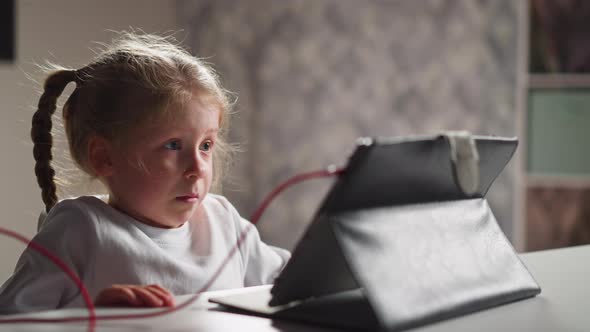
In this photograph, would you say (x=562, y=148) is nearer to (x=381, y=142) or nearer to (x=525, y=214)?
(x=525, y=214)

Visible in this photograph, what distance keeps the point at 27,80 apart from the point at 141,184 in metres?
1.94

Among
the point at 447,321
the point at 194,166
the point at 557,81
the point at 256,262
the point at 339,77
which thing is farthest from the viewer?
the point at 339,77

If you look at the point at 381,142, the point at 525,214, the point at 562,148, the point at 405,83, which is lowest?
the point at 525,214

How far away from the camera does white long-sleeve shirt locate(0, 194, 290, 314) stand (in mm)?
883

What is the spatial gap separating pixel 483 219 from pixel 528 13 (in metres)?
2.25

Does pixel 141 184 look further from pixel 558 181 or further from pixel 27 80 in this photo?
pixel 558 181

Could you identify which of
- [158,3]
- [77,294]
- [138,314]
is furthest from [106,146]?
[158,3]

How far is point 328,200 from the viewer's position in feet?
1.79

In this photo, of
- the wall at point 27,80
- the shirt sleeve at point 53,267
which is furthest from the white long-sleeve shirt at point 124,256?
the wall at point 27,80

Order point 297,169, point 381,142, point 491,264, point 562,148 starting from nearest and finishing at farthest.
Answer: point 381,142, point 491,264, point 562,148, point 297,169

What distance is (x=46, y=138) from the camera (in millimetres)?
1146

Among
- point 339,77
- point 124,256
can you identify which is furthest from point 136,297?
point 339,77

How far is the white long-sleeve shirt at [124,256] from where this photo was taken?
88 cm

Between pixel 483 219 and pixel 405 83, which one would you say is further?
pixel 405 83
